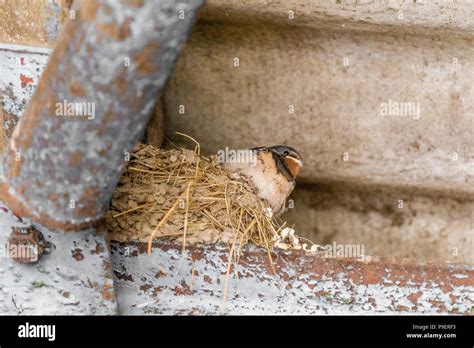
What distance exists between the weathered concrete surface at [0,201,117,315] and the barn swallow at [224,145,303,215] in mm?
1012

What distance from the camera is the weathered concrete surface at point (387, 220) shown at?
3414 millimetres

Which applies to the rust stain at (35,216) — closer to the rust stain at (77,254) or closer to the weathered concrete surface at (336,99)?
the rust stain at (77,254)

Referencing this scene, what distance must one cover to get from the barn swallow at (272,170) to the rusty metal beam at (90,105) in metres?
1.30

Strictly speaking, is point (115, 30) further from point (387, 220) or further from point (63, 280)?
point (387, 220)

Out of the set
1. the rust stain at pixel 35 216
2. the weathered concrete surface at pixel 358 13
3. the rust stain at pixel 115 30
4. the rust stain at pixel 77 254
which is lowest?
the rust stain at pixel 77 254

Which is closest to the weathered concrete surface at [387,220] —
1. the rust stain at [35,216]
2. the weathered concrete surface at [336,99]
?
the weathered concrete surface at [336,99]

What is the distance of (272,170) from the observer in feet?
10.0

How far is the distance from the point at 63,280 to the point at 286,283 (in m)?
0.68

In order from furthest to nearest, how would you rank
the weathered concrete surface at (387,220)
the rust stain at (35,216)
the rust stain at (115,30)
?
the weathered concrete surface at (387,220), the rust stain at (35,216), the rust stain at (115,30)

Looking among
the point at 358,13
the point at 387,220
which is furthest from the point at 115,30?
the point at 387,220

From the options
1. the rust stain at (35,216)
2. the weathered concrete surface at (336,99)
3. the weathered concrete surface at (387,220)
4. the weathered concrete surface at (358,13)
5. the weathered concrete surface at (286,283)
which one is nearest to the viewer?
the rust stain at (35,216)

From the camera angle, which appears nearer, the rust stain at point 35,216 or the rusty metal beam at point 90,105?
the rusty metal beam at point 90,105
